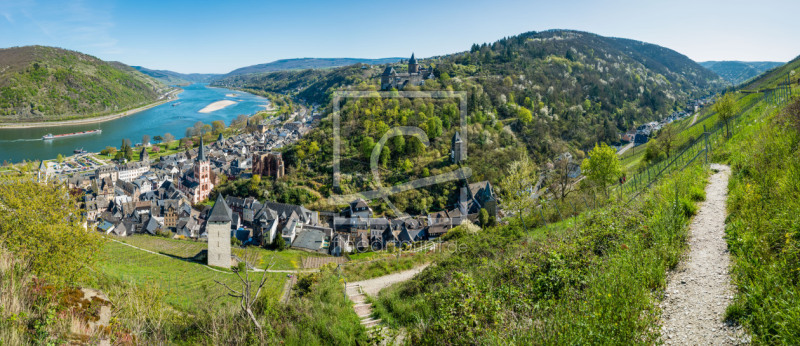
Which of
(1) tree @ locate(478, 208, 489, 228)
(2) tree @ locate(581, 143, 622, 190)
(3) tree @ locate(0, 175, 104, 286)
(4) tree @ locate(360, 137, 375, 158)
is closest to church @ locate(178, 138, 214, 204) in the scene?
(4) tree @ locate(360, 137, 375, 158)

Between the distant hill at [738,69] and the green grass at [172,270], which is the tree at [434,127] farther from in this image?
the distant hill at [738,69]

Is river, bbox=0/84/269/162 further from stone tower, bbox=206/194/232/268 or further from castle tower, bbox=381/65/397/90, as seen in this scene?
stone tower, bbox=206/194/232/268

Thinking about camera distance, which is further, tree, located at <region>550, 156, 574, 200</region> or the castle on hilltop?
the castle on hilltop

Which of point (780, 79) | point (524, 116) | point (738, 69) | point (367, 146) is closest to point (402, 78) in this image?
point (524, 116)

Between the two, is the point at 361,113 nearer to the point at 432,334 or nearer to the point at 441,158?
the point at 441,158

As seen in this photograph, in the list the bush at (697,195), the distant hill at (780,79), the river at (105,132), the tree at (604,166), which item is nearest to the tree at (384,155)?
the tree at (604,166)

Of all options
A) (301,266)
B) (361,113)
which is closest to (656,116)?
(361,113)

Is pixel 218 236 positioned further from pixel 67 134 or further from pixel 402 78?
pixel 67 134
